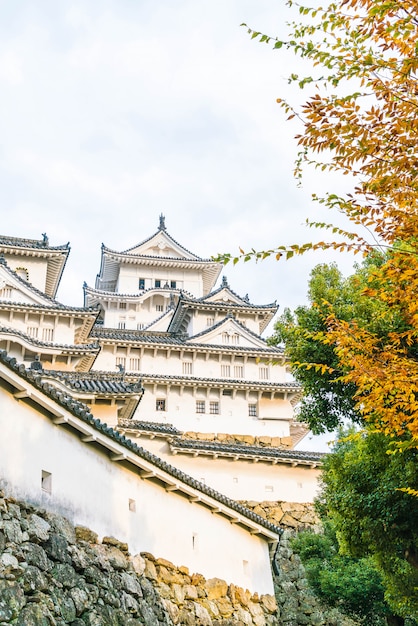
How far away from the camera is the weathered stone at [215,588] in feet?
54.4

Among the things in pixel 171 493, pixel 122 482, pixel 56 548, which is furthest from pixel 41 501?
pixel 171 493

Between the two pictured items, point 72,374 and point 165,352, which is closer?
point 72,374

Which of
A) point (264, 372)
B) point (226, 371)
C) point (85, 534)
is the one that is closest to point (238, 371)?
point (226, 371)

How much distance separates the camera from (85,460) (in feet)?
43.8

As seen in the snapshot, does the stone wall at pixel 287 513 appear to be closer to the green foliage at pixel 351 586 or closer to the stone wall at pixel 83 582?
the green foliage at pixel 351 586

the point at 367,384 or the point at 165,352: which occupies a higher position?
the point at 165,352

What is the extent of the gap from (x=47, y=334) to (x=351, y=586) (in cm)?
1894

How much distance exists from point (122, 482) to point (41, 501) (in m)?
2.94

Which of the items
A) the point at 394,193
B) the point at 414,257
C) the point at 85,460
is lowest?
the point at 85,460

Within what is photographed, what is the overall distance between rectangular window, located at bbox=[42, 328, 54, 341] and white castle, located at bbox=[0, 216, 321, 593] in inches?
2.2

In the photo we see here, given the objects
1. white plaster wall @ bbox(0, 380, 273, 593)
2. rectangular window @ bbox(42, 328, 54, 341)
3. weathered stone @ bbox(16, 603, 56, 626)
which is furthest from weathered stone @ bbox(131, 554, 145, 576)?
rectangular window @ bbox(42, 328, 54, 341)

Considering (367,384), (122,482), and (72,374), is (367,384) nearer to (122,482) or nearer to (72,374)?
(122,482)

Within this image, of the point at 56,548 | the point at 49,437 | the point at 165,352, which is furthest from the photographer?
the point at 165,352

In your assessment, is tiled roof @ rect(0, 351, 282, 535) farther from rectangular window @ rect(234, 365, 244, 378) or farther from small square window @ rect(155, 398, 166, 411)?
rectangular window @ rect(234, 365, 244, 378)
